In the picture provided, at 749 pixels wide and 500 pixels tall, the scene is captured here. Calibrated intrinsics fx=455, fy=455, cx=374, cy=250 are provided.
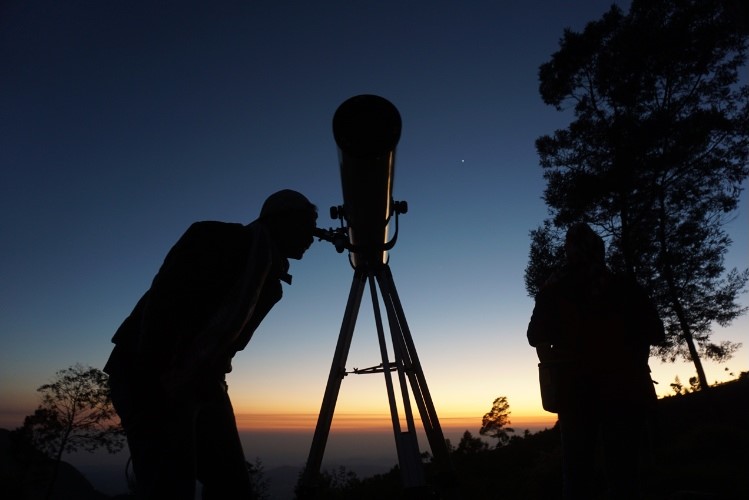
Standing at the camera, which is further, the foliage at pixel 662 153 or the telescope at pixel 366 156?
the foliage at pixel 662 153

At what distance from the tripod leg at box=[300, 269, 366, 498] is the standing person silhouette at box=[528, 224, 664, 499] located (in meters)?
2.01

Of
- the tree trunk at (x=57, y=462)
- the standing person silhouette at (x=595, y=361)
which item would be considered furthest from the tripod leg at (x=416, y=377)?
the tree trunk at (x=57, y=462)

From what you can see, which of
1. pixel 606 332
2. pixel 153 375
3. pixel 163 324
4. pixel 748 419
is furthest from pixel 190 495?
pixel 748 419

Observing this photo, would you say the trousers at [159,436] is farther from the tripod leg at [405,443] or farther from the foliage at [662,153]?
the foliage at [662,153]

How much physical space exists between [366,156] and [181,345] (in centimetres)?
201

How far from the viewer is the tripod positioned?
3646 mm

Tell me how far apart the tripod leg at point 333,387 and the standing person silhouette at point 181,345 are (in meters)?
2.13

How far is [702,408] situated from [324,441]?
8756 millimetres

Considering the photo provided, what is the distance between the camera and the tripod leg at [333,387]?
385cm

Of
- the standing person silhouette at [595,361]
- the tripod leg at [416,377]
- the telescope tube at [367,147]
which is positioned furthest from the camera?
the tripod leg at [416,377]

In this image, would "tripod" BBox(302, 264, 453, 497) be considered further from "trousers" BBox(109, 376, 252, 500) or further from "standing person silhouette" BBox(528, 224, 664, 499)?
"trousers" BBox(109, 376, 252, 500)

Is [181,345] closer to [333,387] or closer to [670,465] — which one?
[333,387]

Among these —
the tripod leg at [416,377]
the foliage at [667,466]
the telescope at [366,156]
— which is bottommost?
the foliage at [667,466]

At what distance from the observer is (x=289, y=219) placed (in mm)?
2293
